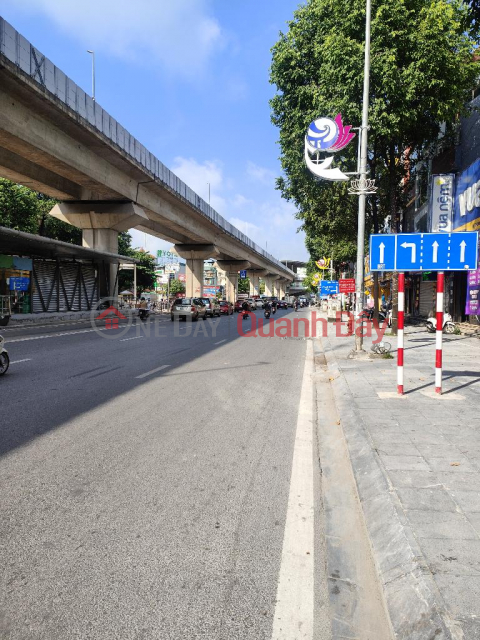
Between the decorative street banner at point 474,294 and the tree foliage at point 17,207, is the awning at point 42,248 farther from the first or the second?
the decorative street banner at point 474,294

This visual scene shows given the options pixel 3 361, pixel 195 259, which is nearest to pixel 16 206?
pixel 195 259

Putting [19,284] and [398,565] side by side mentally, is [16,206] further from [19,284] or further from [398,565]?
[398,565]

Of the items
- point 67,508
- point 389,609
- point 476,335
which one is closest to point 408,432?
point 389,609

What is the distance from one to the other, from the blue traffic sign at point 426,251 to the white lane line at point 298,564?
395 centimetres

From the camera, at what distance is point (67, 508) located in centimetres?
358

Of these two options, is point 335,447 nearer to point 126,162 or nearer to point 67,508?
point 67,508

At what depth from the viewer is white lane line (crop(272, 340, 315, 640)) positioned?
241 centimetres

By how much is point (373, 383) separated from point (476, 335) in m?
12.3

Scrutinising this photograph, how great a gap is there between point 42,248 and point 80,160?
581 centimetres

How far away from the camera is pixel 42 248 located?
25.8 metres

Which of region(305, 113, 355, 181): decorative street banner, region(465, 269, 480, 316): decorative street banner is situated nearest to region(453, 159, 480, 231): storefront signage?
region(465, 269, 480, 316): decorative street banner

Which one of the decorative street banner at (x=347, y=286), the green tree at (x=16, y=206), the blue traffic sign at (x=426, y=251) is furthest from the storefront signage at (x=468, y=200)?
the green tree at (x=16, y=206)

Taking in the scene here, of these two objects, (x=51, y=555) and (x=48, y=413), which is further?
(x=48, y=413)

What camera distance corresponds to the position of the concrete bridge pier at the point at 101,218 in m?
30.1
